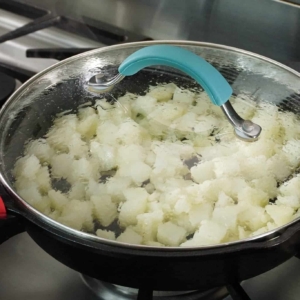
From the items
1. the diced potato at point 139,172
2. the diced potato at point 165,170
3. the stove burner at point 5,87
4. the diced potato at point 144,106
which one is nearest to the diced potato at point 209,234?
the diced potato at point 165,170

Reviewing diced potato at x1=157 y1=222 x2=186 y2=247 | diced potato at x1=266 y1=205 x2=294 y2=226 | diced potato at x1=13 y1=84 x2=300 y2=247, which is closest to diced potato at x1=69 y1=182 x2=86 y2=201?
diced potato at x1=13 y1=84 x2=300 y2=247

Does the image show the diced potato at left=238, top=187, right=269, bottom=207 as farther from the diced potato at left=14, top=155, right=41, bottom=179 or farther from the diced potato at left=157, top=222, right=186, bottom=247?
the diced potato at left=14, top=155, right=41, bottom=179

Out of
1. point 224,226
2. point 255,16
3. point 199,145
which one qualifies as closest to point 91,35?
point 255,16

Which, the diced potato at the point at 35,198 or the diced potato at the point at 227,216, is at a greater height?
the diced potato at the point at 227,216

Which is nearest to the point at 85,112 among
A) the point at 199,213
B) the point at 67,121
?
the point at 67,121

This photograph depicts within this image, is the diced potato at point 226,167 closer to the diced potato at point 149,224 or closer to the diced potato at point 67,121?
the diced potato at point 149,224

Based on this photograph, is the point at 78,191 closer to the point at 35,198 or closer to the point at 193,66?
the point at 35,198

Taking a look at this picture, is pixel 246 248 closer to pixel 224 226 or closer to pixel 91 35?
pixel 224 226
